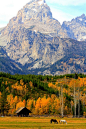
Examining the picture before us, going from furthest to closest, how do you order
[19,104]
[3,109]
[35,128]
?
[19,104], [3,109], [35,128]

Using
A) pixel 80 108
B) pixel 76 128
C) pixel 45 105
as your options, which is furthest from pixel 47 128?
pixel 45 105

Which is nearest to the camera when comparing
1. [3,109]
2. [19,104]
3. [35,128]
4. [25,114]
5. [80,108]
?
[35,128]

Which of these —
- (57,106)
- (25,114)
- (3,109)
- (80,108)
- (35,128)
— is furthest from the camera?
(57,106)

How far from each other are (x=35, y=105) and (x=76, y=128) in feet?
362

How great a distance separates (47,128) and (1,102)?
84.2 m

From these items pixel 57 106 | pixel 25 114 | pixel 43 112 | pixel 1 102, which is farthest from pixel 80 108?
pixel 1 102

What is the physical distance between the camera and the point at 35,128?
49.3m

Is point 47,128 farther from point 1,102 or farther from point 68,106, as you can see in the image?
point 68,106

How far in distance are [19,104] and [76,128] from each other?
114 m

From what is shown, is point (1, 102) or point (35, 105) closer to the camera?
point (1, 102)

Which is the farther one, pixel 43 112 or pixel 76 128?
pixel 43 112

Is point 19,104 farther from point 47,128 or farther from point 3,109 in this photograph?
point 47,128

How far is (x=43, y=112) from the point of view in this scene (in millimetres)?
155625

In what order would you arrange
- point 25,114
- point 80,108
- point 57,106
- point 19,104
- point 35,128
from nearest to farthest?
point 35,128, point 25,114, point 80,108, point 57,106, point 19,104
